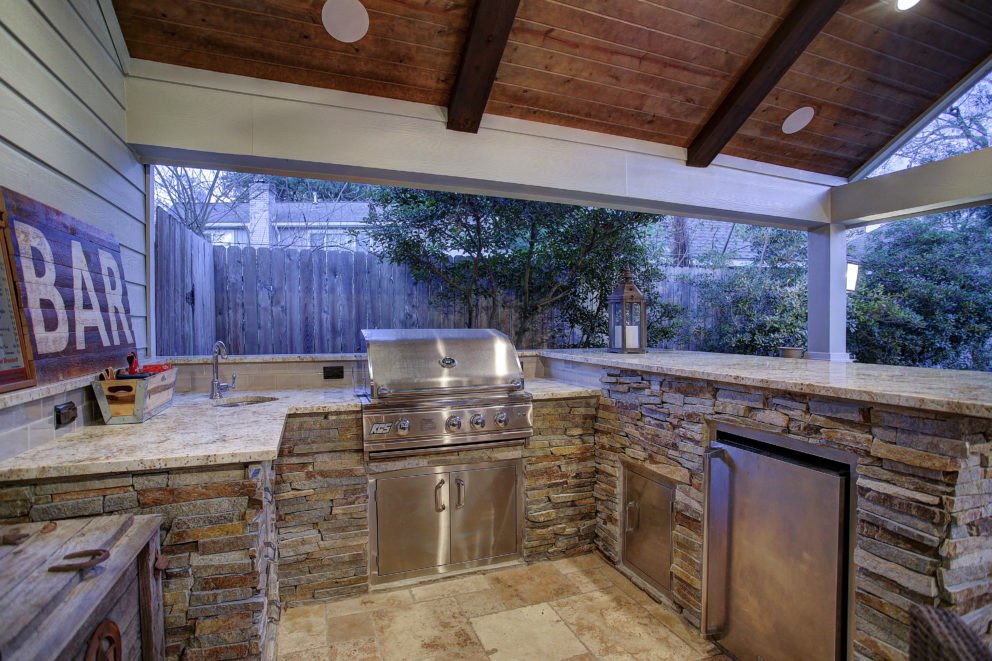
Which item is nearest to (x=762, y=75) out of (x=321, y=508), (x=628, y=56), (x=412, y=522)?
(x=628, y=56)

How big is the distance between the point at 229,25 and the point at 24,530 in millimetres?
2273

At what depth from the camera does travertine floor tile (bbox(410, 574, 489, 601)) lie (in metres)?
2.43

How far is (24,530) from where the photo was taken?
45.3 inches

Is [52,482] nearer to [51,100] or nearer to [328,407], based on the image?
[328,407]

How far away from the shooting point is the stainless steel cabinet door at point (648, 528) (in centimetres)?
233

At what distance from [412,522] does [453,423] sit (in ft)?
1.83

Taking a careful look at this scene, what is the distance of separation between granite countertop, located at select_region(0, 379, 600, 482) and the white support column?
4446 mm

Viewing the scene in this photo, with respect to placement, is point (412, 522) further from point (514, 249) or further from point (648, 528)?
point (514, 249)

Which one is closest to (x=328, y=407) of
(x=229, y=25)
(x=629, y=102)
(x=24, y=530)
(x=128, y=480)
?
(x=128, y=480)

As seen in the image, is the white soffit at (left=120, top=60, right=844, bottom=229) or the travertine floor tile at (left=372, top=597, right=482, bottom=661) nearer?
the travertine floor tile at (left=372, top=597, right=482, bottom=661)

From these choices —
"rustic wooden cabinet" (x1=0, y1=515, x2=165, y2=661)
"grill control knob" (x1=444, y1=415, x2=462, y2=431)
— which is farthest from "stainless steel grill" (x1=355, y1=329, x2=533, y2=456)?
"rustic wooden cabinet" (x1=0, y1=515, x2=165, y2=661)

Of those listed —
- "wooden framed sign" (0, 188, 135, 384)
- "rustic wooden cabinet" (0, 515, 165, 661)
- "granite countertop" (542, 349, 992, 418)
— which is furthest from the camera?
"wooden framed sign" (0, 188, 135, 384)

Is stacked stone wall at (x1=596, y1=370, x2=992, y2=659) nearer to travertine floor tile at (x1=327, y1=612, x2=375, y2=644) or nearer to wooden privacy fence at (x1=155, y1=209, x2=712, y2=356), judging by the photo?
travertine floor tile at (x1=327, y1=612, x2=375, y2=644)

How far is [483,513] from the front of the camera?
8.61 feet
